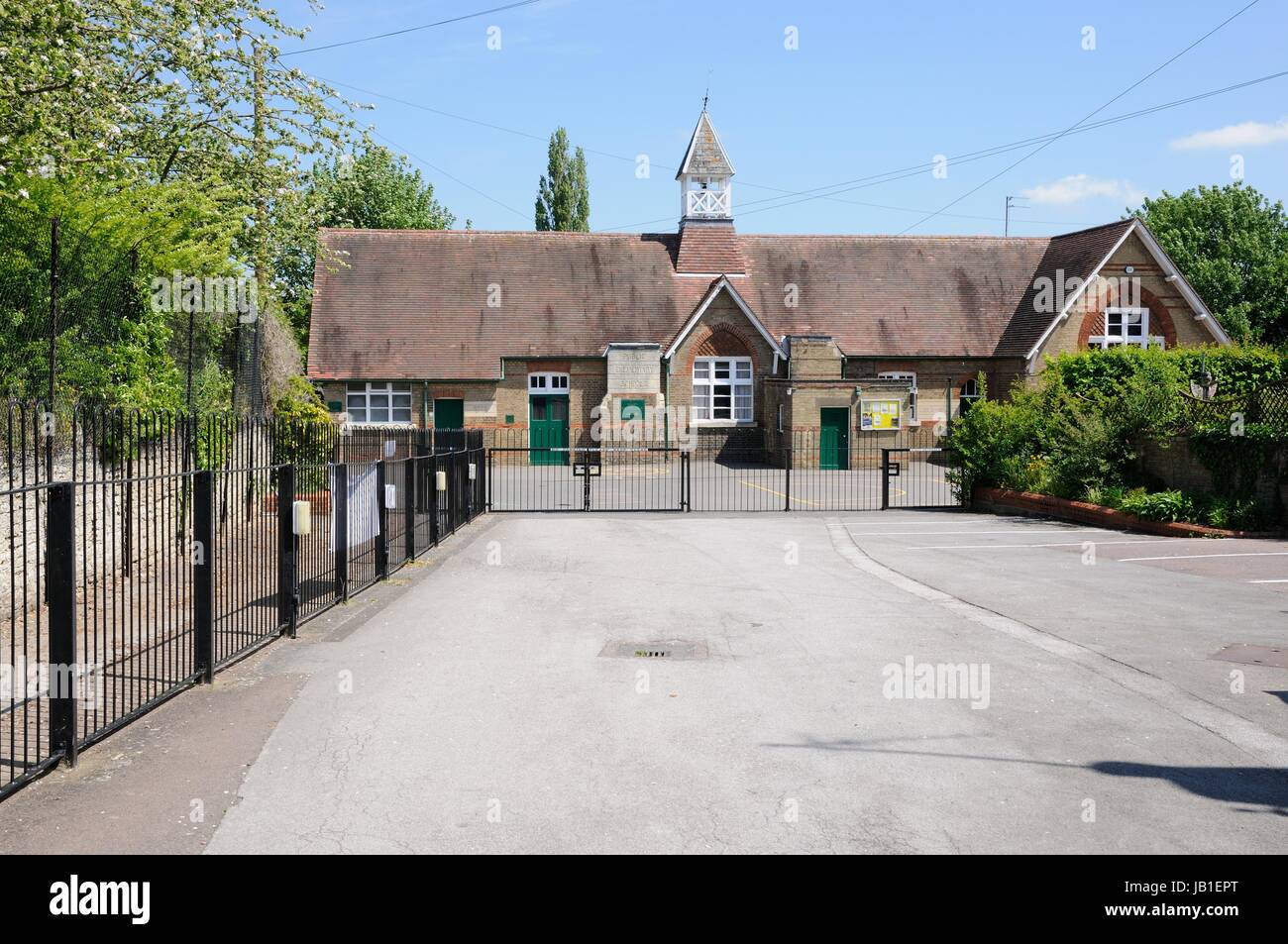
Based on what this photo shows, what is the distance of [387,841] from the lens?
513cm

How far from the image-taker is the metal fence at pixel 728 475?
1043 inches

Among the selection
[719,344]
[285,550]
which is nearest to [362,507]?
Answer: [285,550]

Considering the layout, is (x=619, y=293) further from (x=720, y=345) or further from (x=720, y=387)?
(x=720, y=387)

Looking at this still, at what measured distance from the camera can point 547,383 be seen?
41.6 m

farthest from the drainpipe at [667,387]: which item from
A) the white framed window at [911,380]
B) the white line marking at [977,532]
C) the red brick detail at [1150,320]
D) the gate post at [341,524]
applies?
the gate post at [341,524]

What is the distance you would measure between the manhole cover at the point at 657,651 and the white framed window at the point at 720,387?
32.0m

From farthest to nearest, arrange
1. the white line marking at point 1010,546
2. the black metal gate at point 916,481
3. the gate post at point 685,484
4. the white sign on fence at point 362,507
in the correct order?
the black metal gate at point 916,481, the gate post at point 685,484, the white line marking at point 1010,546, the white sign on fence at point 362,507

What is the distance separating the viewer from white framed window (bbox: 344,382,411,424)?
1597 inches

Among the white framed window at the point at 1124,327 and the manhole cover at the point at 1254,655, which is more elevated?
the white framed window at the point at 1124,327

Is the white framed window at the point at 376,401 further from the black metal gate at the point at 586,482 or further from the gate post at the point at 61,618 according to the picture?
the gate post at the point at 61,618

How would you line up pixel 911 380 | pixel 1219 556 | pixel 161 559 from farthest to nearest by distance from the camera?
pixel 911 380, pixel 1219 556, pixel 161 559

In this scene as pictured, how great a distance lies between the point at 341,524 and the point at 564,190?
57134 millimetres
